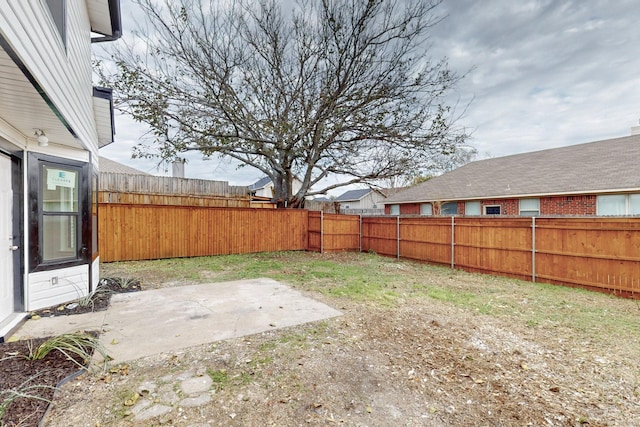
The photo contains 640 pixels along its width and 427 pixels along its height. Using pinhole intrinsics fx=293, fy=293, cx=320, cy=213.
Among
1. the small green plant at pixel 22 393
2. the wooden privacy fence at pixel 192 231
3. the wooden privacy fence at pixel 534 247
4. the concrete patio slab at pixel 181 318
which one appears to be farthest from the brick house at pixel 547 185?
the small green plant at pixel 22 393

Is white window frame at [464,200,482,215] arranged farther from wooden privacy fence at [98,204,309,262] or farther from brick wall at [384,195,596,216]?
wooden privacy fence at [98,204,309,262]

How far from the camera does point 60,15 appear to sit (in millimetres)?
3229

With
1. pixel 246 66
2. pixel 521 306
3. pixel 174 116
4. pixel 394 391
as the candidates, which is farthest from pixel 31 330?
pixel 246 66

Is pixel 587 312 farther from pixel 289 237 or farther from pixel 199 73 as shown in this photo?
pixel 199 73

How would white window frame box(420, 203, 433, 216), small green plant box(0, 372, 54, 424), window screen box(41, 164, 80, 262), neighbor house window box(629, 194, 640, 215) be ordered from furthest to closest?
white window frame box(420, 203, 433, 216) < neighbor house window box(629, 194, 640, 215) < window screen box(41, 164, 80, 262) < small green plant box(0, 372, 54, 424)

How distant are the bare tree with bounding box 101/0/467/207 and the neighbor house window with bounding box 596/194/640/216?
534 centimetres

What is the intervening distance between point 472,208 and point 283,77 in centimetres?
1028

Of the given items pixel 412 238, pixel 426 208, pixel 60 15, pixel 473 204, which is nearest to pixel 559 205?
pixel 473 204

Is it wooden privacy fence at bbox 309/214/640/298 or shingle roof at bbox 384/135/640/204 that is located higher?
shingle roof at bbox 384/135/640/204

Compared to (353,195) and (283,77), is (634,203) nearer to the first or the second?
(283,77)

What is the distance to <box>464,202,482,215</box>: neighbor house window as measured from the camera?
1358 cm

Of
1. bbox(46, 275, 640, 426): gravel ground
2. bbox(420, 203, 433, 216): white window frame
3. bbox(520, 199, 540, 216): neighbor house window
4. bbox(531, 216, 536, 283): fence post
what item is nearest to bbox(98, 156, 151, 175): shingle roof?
bbox(46, 275, 640, 426): gravel ground

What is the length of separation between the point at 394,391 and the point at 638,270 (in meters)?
6.16

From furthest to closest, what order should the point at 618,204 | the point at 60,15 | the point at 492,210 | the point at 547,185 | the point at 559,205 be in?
the point at 492,210
the point at 547,185
the point at 559,205
the point at 618,204
the point at 60,15
